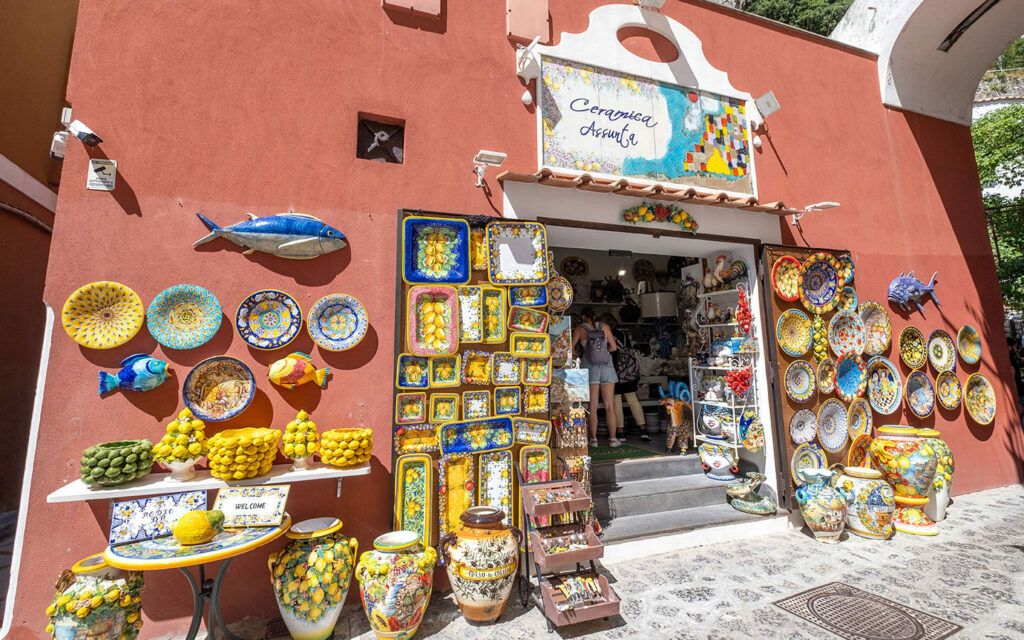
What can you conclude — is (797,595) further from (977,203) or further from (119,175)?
(977,203)

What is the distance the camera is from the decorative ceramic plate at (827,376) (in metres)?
4.48

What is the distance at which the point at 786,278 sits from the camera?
449 cm

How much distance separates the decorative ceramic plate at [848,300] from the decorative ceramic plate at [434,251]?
4.14m

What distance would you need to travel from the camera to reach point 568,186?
3666 mm

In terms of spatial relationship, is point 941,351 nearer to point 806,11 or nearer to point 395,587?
point 395,587

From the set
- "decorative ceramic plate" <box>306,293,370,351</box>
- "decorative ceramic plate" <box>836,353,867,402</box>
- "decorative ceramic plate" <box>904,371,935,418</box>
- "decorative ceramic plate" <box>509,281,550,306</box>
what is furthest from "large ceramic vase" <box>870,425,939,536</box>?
"decorative ceramic plate" <box>306,293,370,351</box>

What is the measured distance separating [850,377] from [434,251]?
14.9ft

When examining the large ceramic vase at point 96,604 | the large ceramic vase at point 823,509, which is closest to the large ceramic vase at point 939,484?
the large ceramic vase at point 823,509

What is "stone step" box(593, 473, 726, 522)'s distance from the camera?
3.91 meters

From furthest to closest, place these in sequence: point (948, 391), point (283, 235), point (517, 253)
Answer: point (948, 391)
point (517, 253)
point (283, 235)

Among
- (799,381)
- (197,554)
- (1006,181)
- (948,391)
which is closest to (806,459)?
(799,381)

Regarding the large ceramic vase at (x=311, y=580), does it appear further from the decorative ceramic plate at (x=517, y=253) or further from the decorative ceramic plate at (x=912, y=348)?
the decorative ceramic plate at (x=912, y=348)

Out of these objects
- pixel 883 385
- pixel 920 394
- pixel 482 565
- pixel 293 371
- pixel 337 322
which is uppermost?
pixel 337 322

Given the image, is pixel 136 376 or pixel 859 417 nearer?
pixel 136 376
